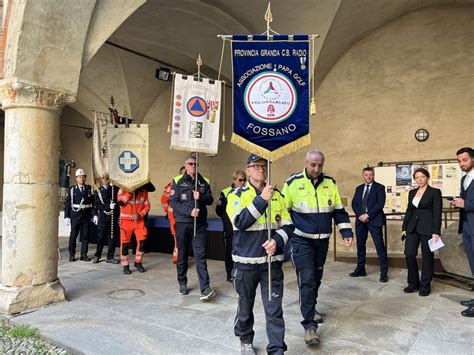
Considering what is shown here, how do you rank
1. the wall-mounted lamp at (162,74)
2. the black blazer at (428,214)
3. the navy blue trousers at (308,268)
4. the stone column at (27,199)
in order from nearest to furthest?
the navy blue trousers at (308,268) → the stone column at (27,199) → the black blazer at (428,214) → the wall-mounted lamp at (162,74)

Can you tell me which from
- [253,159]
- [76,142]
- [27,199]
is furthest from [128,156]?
[76,142]

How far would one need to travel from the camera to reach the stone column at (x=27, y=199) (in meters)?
4.62

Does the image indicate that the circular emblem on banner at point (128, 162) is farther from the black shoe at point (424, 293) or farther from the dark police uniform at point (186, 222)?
the black shoe at point (424, 293)

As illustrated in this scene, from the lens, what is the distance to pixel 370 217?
6203 millimetres

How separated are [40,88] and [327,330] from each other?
14.5 ft

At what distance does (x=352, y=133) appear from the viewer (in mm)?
9461

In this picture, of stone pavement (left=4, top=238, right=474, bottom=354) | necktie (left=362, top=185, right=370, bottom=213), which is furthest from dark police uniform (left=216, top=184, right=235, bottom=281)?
necktie (left=362, top=185, right=370, bottom=213)

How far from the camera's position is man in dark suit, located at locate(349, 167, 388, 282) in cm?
611

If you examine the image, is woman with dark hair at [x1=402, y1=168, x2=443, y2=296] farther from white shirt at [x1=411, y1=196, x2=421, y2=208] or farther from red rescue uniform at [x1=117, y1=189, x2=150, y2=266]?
red rescue uniform at [x1=117, y1=189, x2=150, y2=266]

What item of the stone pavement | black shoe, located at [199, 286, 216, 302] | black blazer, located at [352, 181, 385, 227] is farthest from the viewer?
black blazer, located at [352, 181, 385, 227]

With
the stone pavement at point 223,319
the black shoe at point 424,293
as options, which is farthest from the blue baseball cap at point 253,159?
the black shoe at point 424,293

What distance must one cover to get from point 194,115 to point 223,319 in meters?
2.99

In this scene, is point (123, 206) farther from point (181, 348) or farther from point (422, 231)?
point (422, 231)

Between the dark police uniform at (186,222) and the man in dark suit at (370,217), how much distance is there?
2.71 m
